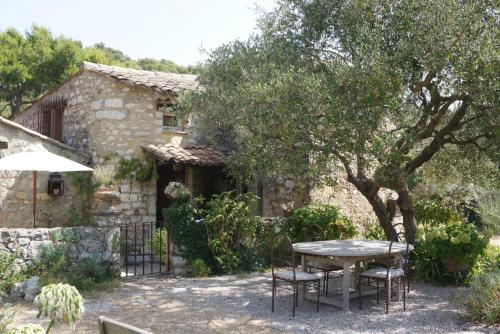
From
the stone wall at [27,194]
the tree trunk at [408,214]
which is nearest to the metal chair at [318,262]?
the tree trunk at [408,214]

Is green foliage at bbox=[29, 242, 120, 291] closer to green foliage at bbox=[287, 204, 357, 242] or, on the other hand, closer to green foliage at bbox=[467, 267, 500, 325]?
green foliage at bbox=[287, 204, 357, 242]

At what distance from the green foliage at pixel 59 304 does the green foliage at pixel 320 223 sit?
8521 millimetres

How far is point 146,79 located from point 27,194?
13.2 ft

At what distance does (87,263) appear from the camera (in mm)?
9016

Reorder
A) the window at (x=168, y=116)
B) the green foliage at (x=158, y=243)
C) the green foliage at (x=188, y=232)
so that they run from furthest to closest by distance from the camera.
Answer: the window at (x=168, y=116) < the green foliage at (x=158, y=243) < the green foliage at (x=188, y=232)

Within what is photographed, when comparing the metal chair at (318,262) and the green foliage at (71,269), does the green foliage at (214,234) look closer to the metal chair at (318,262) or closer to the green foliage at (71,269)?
the metal chair at (318,262)

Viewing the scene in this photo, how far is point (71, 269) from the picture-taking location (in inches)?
352

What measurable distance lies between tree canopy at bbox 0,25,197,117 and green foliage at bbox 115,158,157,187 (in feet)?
34.1

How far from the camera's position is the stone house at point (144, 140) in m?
12.6

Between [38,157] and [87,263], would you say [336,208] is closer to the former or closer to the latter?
[87,263]

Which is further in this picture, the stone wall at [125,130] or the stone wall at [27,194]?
the stone wall at [125,130]

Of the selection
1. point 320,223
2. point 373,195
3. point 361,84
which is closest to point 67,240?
point 320,223

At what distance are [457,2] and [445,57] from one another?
32.6 inches

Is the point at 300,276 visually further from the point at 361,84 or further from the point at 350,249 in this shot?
the point at 361,84
